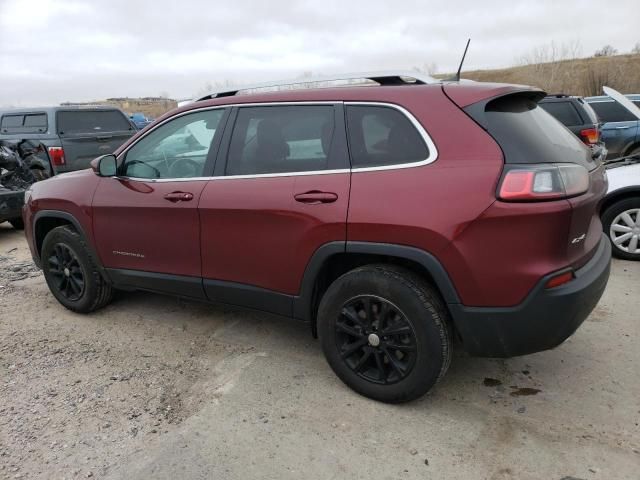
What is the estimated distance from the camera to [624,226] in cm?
519

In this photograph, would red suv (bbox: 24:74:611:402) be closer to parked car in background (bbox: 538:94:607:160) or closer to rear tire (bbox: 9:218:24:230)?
rear tire (bbox: 9:218:24:230)

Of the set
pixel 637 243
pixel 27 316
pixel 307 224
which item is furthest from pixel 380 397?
pixel 637 243

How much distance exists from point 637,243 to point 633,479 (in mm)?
3615

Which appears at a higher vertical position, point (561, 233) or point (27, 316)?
point (561, 233)

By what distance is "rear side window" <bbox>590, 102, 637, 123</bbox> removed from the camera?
10.5 meters

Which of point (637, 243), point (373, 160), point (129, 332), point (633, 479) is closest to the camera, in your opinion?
point (633, 479)

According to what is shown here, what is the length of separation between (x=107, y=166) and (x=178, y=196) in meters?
0.72

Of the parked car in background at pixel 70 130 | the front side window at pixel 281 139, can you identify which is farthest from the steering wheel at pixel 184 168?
the parked car in background at pixel 70 130

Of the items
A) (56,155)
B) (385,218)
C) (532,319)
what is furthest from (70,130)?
(532,319)

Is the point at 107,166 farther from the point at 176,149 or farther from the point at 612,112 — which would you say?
the point at 612,112

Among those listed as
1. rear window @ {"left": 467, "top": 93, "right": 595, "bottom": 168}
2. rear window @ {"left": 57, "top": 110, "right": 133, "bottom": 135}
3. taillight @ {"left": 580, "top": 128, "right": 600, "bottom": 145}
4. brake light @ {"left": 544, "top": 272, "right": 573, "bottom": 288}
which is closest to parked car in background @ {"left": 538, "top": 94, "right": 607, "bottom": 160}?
taillight @ {"left": 580, "top": 128, "right": 600, "bottom": 145}

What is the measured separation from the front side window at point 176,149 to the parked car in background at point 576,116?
6.66m

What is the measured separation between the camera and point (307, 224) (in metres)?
2.79

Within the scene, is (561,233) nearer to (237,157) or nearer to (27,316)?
(237,157)
